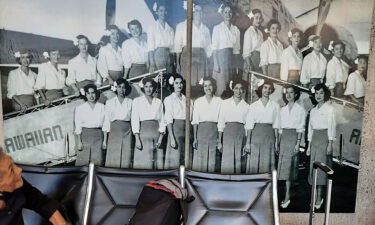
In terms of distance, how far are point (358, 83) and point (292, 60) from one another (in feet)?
1.65

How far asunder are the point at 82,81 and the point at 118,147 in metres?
0.54

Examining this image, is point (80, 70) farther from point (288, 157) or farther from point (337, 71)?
point (337, 71)

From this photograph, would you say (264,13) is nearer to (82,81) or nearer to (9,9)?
(82,81)

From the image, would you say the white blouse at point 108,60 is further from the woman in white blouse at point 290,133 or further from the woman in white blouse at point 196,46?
the woman in white blouse at point 290,133

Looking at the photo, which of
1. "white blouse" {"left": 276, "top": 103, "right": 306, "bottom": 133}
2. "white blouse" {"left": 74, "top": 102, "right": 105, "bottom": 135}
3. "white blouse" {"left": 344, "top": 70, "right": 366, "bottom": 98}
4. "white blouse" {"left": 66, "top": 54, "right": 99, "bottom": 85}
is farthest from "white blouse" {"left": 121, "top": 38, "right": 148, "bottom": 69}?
"white blouse" {"left": 344, "top": 70, "right": 366, "bottom": 98}

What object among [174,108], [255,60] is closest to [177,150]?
[174,108]

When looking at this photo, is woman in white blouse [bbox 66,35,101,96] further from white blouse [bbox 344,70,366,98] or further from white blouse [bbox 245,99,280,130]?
white blouse [bbox 344,70,366,98]

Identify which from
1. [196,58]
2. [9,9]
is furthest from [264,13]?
[9,9]

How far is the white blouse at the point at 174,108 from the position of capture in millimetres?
2529

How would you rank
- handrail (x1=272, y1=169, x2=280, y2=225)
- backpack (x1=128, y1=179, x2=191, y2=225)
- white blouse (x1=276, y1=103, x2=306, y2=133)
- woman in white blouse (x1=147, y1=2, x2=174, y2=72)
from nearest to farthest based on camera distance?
backpack (x1=128, y1=179, x2=191, y2=225) → handrail (x1=272, y1=169, x2=280, y2=225) → woman in white blouse (x1=147, y1=2, x2=174, y2=72) → white blouse (x1=276, y1=103, x2=306, y2=133)

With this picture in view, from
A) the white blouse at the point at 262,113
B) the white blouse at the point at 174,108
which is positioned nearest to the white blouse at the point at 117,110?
the white blouse at the point at 174,108

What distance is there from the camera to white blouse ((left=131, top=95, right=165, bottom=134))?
2543 mm

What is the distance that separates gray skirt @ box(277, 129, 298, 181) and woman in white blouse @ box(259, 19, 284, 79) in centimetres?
44

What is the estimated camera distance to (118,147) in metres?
2.59
